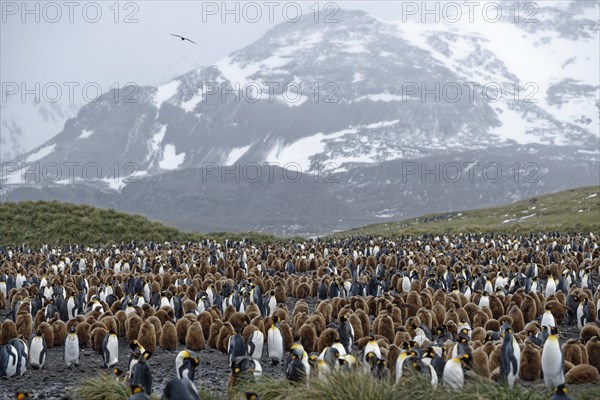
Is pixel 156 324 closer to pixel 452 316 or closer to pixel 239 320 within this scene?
pixel 239 320

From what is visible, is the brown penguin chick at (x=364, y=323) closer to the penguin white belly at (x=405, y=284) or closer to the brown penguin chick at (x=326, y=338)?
the brown penguin chick at (x=326, y=338)

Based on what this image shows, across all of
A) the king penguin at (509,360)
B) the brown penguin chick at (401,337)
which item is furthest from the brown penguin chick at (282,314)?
the king penguin at (509,360)

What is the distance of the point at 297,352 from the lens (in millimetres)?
10039

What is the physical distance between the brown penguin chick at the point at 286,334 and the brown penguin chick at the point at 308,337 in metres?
0.26

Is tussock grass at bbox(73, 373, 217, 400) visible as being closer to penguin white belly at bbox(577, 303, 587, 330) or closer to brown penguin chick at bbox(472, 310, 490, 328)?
brown penguin chick at bbox(472, 310, 490, 328)

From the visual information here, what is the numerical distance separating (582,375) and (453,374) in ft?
Answer: 6.29

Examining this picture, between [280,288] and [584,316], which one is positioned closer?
[584,316]

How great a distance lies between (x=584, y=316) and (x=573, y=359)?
4279 mm

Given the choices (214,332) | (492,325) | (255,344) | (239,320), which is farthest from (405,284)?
(255,344)

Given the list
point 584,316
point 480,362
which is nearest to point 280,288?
point 584,316

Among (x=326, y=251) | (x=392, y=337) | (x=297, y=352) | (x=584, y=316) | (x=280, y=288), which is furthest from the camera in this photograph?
(x=326, y=251)

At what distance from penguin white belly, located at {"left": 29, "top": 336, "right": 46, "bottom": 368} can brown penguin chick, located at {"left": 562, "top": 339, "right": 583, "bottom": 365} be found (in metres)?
8.72

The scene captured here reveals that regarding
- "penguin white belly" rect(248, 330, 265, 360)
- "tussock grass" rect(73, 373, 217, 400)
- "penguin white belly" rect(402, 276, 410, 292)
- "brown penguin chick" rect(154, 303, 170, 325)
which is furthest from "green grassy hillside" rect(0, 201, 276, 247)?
"tussock grass" rect(73, 373, 217, 400)

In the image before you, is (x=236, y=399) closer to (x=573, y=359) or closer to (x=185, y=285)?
(x=573, y=359)
